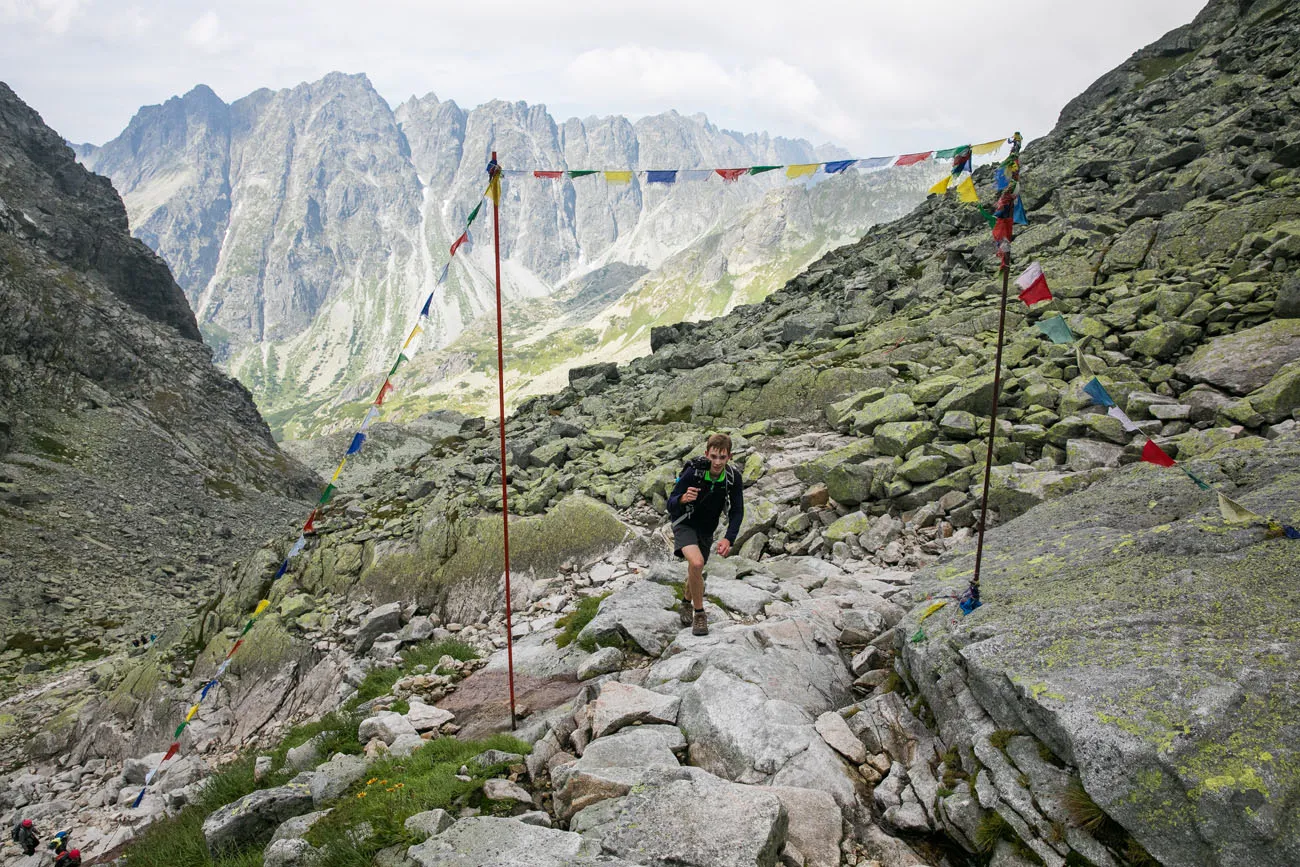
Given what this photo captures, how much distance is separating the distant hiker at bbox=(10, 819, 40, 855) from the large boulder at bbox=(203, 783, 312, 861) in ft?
42.6

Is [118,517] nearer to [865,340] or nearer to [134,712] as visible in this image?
[134,712]

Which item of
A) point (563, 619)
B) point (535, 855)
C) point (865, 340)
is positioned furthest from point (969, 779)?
point (865, 340)

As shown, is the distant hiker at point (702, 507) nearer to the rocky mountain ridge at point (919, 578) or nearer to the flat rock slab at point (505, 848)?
the rocky mountain ridge at point (919, 578)

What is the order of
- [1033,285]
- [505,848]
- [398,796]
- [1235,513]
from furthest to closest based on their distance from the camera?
1. [1033,285]
2. [1235,513]
3. [398,796]
4. [505,848]

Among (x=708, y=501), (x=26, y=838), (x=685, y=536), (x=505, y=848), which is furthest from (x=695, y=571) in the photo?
(x=26, y=838)

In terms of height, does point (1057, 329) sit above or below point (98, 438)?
above

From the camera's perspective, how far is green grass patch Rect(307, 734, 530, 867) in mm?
5820

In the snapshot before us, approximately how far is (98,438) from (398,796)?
8040 centimetres

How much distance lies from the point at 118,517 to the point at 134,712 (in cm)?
4666

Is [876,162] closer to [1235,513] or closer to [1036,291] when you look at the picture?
[1036,291]

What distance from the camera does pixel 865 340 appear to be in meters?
27.0

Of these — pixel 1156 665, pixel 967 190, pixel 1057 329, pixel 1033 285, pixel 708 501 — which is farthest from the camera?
pixel 708 501

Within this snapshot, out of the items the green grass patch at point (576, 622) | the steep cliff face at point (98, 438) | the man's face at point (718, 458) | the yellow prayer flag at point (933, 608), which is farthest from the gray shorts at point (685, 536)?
the steep cliff face at point (98, 438)

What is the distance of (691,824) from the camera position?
5156 millimetres
